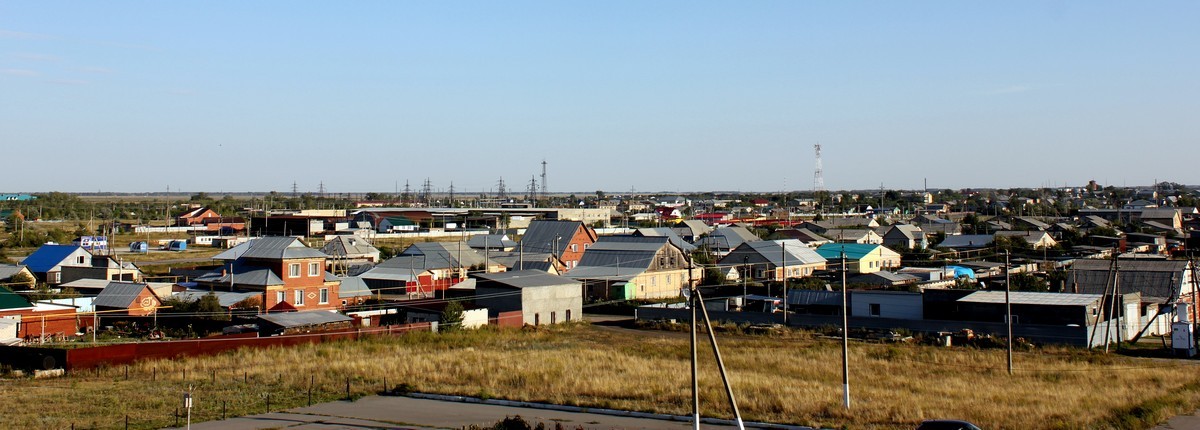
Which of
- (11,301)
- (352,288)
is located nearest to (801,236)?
(352,288)

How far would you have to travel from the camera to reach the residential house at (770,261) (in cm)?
4651

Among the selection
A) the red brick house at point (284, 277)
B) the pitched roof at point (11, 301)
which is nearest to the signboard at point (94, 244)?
the red brick house at point (284, 277)

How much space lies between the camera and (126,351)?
23.2 m

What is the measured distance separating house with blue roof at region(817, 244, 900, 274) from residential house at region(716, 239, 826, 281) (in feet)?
4.41

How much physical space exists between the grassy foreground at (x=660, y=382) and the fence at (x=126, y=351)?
1.57 ft

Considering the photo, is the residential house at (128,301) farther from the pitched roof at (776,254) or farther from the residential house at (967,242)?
the residential house at (967,242)

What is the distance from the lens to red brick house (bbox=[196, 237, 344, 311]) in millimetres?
32594

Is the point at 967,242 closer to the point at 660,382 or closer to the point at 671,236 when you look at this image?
the point at 671,236

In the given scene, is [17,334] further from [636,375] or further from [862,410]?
[862,410]

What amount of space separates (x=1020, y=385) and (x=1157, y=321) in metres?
14.1

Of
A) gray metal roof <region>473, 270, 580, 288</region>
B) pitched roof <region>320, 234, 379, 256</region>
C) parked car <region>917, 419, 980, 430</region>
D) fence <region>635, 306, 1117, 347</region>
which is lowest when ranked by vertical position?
fence <region>635, 306, 1117, 347</region>

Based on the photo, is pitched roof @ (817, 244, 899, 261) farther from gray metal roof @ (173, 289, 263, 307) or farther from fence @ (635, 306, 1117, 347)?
gray metal roof @ (173, 289, 263, 307)

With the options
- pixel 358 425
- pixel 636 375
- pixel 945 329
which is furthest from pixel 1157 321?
pixel 358 425

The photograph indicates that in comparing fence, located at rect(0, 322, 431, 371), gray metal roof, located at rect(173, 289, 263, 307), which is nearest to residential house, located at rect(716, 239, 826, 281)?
gray metal roof, located at rect(173, 289, 263, 307)
